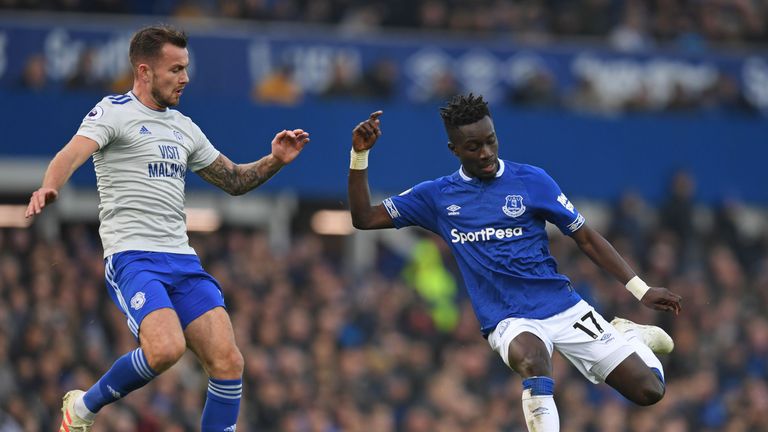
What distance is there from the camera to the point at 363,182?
10.1 m

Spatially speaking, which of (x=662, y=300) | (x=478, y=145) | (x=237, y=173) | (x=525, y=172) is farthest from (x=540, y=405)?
(x=237, y=173)

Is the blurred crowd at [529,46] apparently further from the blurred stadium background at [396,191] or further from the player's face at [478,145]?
the player's face at [478,145]

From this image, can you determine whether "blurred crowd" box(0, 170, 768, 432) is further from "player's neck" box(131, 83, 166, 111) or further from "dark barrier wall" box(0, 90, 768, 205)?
"player's neck" box(131, 83, 166, 111)

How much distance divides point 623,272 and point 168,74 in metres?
3.39

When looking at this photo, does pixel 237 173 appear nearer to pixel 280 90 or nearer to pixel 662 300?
pixel 662 300

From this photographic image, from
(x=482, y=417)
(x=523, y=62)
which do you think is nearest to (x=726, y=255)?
(x=523, y=62)

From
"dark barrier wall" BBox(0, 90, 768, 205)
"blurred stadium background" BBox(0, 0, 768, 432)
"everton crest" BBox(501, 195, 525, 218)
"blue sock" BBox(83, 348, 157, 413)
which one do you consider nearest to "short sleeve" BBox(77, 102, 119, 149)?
"blue sock" BBox(83, 348, 157, 413)

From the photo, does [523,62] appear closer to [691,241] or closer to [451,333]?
[691,241]

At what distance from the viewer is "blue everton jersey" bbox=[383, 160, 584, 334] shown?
9.90 meters

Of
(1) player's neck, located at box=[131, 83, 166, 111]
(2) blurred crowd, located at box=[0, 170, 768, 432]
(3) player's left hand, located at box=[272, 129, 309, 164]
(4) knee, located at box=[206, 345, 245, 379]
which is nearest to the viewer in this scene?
(4) knee, located at box=[206, 345, 245, 379]

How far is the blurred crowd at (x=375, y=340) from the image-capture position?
15.4 metres

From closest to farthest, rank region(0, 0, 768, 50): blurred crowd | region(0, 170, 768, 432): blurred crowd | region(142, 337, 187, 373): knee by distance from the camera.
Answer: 1. region(142, 337, 187, 373): knee
2. region(0, 170, 768, 432): blurred crowd
3. region(0, 0, 768, 50): blurred crowd

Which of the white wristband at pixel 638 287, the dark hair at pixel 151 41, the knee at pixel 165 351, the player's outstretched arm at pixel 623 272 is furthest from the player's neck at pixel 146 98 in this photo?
the white wristband at pixel 638 287

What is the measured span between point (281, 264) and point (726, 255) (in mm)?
7112
